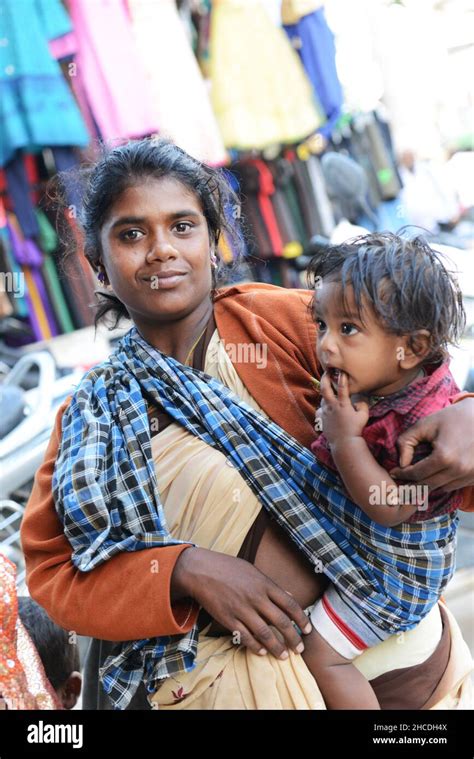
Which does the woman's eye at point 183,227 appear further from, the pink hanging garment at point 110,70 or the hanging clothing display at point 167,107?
the pink hanging garment at point 110,70

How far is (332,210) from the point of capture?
533 cm

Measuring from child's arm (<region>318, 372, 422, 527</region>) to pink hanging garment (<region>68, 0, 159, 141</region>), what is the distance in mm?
3241

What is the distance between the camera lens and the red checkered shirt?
148 centimetres

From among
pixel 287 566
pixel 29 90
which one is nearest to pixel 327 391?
pixel 287 566

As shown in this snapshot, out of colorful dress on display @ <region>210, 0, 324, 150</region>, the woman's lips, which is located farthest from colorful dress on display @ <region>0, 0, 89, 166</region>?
the woman's lips

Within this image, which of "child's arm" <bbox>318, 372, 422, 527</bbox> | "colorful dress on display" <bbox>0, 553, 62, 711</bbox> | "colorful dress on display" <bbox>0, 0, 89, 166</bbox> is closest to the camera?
"child's arm" <bbox>318, 372, 422, 527</bbox>

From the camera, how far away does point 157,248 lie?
1.65 meters

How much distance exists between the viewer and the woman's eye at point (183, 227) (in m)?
1.71

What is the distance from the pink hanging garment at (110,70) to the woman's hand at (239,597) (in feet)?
10.7

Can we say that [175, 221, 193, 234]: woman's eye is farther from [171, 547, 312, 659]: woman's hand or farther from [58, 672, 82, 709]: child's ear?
[58, 672, 82, 709]: child's ear

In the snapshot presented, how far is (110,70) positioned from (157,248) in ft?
10.1

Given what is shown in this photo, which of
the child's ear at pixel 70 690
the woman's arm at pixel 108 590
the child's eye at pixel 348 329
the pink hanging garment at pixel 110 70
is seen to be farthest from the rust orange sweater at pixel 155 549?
the pink hanging garment at pixel 110 70
